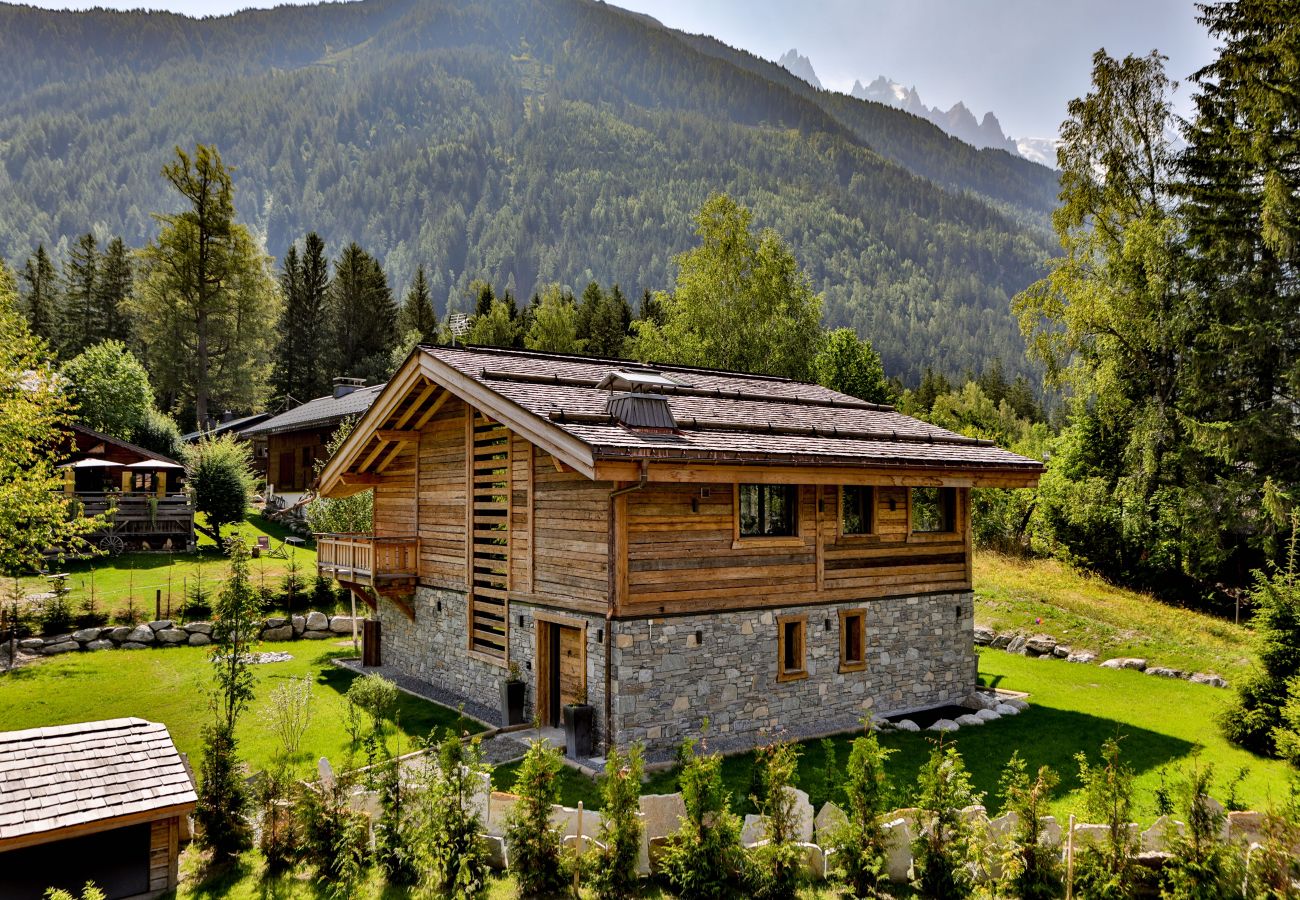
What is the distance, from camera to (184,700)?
16250 millimetres

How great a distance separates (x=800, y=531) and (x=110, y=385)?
3521 cm

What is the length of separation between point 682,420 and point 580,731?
16.9 feet

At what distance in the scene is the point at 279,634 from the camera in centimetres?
2258

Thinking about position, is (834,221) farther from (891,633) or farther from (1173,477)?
(891,633)

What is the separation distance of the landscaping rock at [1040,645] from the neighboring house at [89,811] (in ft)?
64.8

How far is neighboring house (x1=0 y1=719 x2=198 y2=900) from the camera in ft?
27.3

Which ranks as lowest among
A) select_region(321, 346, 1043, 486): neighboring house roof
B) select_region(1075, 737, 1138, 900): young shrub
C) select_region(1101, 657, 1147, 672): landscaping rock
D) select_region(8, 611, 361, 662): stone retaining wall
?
select_region(1101, 657, 1147, 672): landscaping rock

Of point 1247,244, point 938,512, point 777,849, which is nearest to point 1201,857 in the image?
point 777,849

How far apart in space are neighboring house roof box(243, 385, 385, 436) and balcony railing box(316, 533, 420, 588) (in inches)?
640

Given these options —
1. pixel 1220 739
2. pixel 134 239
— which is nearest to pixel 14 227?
pixel 134 239

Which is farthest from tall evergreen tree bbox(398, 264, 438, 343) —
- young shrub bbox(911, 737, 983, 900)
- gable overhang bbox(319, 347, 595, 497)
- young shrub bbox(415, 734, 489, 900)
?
young shrub bbox(911, 737, 983, 900)

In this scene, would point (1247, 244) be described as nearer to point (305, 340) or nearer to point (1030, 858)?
point (1030, 858)

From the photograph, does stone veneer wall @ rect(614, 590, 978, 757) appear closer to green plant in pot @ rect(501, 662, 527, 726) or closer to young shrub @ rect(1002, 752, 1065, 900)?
young shrub @ rect(1002, 752, 1065, 900)

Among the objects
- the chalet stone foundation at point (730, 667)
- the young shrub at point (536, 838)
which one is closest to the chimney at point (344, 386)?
the chalet stone foundation at point (730, 667)
